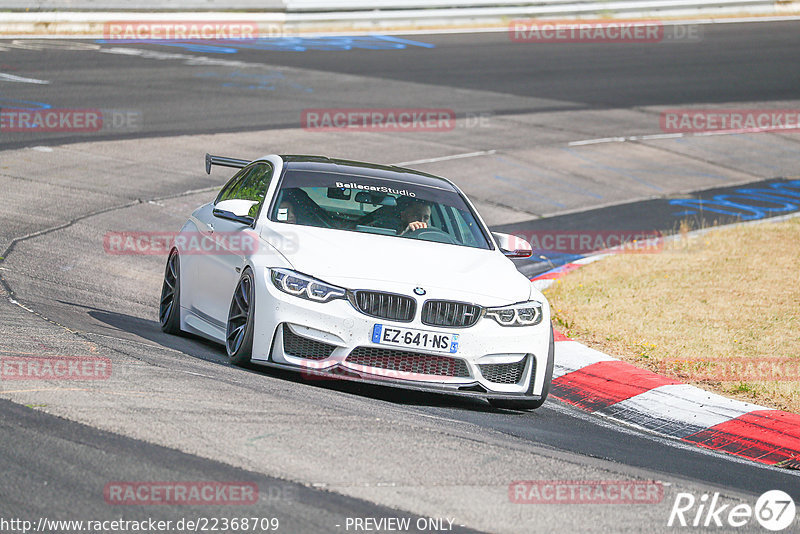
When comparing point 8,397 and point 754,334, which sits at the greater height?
point 8,397

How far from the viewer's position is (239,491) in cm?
489

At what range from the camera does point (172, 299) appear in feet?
30.3

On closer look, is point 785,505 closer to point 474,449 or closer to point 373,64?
point 474,449

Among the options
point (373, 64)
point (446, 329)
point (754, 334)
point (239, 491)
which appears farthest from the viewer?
point (373, 64)

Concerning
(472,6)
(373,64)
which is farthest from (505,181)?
(472,6)

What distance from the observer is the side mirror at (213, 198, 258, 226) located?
27.1ft

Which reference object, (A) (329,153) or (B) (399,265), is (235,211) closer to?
(B) (399,265)

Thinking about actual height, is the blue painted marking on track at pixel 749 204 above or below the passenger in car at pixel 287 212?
below

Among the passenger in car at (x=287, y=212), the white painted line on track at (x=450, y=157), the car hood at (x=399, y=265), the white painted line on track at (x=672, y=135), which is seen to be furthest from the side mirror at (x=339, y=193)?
the white painted line on track at (x=672, y=135)

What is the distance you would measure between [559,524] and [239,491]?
139cm

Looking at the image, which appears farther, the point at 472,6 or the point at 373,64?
the point at 472,6

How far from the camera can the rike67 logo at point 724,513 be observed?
5281 mm

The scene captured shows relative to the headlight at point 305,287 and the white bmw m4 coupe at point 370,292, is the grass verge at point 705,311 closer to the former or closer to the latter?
the white bmw m4 coupe at point 370,292

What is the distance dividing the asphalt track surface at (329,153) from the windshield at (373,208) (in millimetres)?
1220
